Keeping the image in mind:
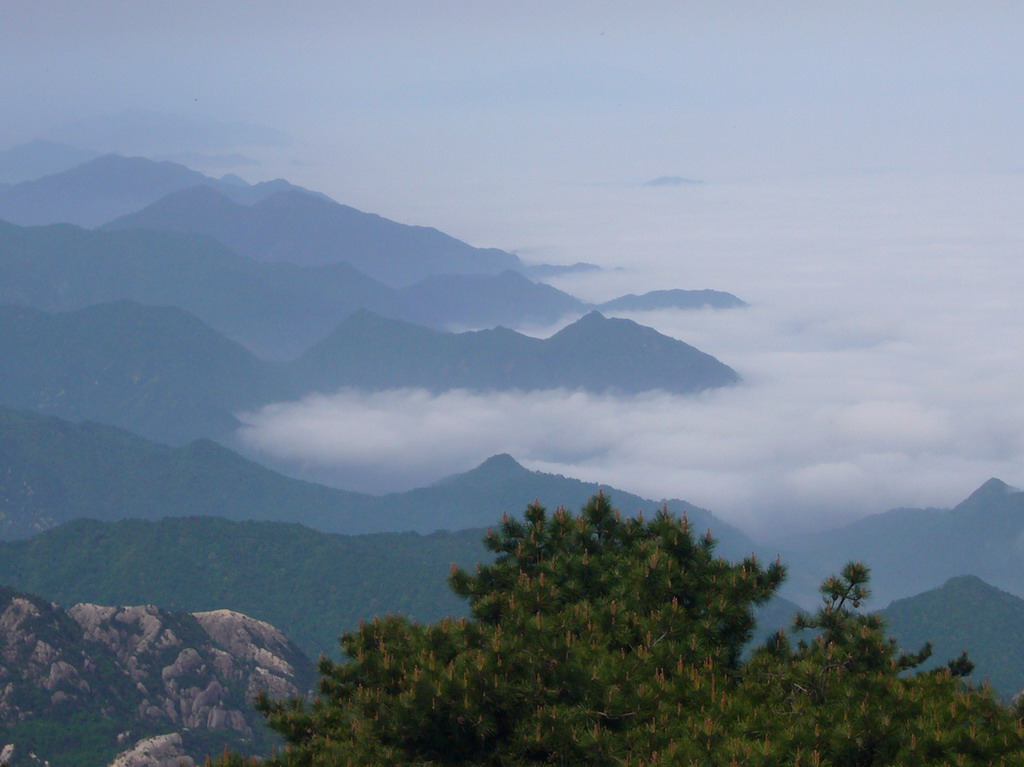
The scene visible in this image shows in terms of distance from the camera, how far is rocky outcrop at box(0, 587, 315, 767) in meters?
97.1

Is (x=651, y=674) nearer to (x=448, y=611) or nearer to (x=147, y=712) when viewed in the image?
(x=147, y=712)

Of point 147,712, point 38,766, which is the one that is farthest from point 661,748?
point 147,712

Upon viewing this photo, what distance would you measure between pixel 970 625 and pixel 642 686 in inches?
5337

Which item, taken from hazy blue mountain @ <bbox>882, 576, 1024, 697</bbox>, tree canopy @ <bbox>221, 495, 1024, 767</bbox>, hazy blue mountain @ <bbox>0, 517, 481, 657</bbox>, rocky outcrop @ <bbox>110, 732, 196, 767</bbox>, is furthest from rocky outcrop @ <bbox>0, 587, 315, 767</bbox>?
hazy blue mountain @ <bbox>882, 576, 1024, 697</bbox>

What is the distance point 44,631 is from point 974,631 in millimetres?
105757

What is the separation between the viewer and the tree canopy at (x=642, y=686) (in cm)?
2244

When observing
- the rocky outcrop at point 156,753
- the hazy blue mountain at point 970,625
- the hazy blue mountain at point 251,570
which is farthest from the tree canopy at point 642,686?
the hazy blue mountain at point 251,570

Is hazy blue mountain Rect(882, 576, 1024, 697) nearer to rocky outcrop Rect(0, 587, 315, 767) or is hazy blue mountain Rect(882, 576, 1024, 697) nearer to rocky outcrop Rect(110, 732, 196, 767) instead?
rocky outcrop Rect(0, 587, 315, 767)

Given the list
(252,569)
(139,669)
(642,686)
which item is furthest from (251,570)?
(642,686)

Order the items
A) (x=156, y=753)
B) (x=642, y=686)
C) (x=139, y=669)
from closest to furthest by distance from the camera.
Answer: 1. (x=642, y=686)
2. (x=156, y=753)
3. (x=139, y=669)

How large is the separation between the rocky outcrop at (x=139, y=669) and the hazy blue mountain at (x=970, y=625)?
238ft

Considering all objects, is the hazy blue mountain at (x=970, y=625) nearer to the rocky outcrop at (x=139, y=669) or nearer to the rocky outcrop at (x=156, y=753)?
the rocky outcrop at (x=139, y=669)

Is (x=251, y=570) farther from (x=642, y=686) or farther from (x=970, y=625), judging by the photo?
(x=642, y=686)

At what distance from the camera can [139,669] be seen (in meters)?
108
